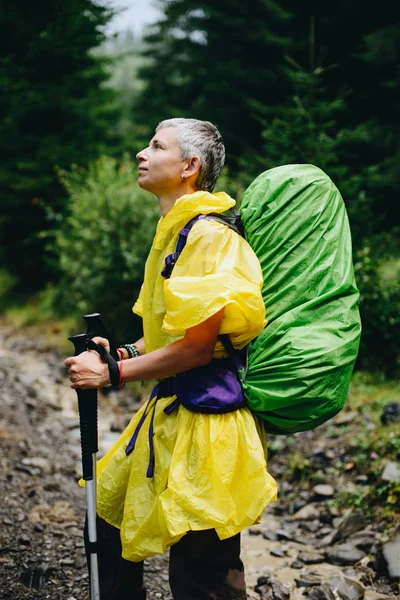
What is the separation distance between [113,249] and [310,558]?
5841mm

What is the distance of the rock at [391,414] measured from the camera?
5.33 metres

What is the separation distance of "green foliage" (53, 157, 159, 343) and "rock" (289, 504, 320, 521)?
434 cm

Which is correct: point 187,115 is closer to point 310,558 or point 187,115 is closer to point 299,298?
point 310,558

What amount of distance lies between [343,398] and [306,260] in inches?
23.0

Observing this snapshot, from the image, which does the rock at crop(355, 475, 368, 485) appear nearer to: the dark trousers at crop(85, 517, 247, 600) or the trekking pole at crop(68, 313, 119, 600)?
the dark trousers at crop(85, 517, 247, 600)

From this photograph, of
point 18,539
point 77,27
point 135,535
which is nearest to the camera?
point 135,535

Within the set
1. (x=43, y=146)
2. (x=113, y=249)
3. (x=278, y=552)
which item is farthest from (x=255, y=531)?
(x=43, y=146)

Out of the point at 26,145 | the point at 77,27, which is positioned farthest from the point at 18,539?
the point at 26,145

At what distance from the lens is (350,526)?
4395 mm

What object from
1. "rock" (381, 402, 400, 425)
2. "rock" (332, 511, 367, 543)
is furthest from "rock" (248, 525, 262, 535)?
"rock" (381, 402, 400, 425)

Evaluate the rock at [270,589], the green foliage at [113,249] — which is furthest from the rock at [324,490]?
the green foliage at [113,249]

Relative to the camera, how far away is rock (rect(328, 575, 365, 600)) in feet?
11.6

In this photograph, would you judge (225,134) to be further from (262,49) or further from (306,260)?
(306,260)

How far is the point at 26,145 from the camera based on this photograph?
13188 mm
